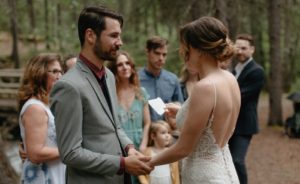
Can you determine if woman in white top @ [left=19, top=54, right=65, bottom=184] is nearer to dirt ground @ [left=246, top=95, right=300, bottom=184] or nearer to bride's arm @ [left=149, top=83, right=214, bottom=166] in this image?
bride's arm @ [left=149, top=83, right=214, bottom=166]

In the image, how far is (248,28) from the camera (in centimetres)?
2095

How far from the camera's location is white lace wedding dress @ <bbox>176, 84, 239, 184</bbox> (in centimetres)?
313

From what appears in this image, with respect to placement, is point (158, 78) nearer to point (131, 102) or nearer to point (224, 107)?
point (131, 102)

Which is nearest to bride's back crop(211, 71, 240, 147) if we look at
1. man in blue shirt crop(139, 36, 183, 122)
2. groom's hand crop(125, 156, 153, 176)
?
groom's hand crop(125, 156, 153, 176)

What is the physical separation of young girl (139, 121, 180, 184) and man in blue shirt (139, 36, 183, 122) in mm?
395

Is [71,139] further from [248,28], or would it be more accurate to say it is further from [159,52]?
[248,28]

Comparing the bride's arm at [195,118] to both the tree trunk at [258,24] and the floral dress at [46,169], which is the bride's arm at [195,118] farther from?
the tree trunk at [258,24]

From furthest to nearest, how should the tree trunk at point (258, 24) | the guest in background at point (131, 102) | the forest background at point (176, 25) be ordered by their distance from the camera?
the tree trunk at point (258, 24)
the forest background at point (176, 25)
the guest in background at point (131, 102)

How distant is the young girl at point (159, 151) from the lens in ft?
16.4

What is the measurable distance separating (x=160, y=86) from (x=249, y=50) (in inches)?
57.0

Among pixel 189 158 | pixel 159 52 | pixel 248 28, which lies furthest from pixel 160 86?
pixel 248 28

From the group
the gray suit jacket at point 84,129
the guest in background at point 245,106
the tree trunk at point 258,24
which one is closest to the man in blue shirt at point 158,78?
the guest in background at point 245,106

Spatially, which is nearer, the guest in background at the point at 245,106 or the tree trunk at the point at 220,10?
the guest in background at the point at 245,106

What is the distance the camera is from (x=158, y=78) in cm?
587
